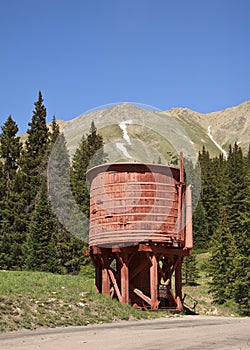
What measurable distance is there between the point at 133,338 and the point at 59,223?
4700 cm

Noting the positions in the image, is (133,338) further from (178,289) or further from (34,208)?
(34,208)

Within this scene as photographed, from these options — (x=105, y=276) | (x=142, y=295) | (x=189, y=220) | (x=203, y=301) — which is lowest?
(x=203, y=301)

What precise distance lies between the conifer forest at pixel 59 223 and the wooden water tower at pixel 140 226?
2251 millimetres

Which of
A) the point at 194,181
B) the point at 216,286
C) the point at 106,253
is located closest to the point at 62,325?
the point at 106,253

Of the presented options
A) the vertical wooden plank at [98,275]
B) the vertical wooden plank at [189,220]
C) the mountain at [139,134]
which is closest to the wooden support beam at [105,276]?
the vertical wooden plank at [98,275]

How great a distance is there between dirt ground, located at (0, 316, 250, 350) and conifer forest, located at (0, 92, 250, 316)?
10.7 m

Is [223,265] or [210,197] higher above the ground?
[210,197]

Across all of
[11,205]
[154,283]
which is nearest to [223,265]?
[154,283]

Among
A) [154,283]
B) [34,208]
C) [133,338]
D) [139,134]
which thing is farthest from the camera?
[34,208]

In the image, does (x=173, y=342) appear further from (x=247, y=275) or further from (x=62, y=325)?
(x=247, y=275)

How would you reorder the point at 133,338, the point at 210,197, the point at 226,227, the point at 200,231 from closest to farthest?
1. the point at 133,338
2. the point at 226,227
3. the point at 200,231
4. the point at 210,197

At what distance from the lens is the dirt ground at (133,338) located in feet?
43.0

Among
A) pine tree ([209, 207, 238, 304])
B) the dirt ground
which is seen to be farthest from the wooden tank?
pine tree ([209, 207, 238, 304])

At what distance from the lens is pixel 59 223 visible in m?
61.3
